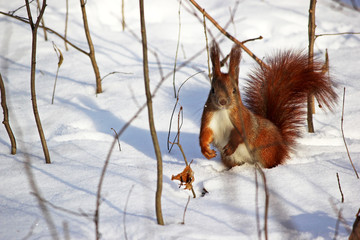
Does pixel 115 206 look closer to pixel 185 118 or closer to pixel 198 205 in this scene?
pixel 198 205

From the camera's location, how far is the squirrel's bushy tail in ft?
7.84

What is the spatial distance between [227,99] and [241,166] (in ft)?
1.42

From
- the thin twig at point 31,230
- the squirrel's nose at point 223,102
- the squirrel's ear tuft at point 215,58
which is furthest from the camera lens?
the squirrel's nose at point 223,102

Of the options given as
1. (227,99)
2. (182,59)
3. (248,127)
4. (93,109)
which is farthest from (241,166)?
(182,59)

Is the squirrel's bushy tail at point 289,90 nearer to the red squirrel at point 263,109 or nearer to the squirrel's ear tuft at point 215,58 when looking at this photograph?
the red squirrel at point 263,109

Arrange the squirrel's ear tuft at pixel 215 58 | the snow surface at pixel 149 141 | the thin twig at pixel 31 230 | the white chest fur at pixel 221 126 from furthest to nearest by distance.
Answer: the white chest fur at pixel 221 126
the squirrel's ear tuft at pixel 215 58
the snow surface at pixel 149 141
the thin twig at pixel 31 230

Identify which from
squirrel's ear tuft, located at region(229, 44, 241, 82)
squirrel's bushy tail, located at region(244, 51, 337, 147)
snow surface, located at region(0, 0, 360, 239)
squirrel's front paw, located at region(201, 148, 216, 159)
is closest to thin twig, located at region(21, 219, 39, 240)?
snow surface, located at region(0, 0, 360, 239)

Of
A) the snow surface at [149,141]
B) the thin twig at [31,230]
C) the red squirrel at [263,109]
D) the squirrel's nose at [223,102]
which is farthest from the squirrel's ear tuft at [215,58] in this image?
the thin twig at [31,230]

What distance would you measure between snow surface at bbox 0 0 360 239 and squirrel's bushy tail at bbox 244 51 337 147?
0.64ft

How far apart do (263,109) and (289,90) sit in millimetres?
217

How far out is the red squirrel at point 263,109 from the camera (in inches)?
88.4

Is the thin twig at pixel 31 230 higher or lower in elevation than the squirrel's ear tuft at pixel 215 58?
lower

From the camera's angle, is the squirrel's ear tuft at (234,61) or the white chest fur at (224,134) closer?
the squirrel's ear tuft at (234,61)

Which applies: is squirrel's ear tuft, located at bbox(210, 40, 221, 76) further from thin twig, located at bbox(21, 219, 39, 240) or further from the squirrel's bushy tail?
thin twig, located at bbox(21, 219, 39, 240)
